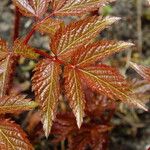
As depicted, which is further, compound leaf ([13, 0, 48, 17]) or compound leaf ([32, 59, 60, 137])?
compound leaf ([13, 0, 48, 17])

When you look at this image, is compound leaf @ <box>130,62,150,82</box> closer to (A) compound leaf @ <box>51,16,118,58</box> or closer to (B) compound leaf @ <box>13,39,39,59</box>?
(A) compound leaf @ <box>51,16,118,58</box>

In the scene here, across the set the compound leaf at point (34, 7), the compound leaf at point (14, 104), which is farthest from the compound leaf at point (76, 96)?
the compound leaf at point (34, 7)

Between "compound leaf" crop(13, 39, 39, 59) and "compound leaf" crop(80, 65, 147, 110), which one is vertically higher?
"compound leaf" crop(13, 39, 39, 59)

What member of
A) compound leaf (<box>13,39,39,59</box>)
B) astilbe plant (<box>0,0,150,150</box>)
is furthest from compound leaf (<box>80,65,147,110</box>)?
compound leaf (<box>13,39,39,59</box>)

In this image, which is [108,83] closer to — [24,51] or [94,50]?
[94,50]

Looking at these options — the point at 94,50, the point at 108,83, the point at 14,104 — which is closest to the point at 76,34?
the point at 94,50

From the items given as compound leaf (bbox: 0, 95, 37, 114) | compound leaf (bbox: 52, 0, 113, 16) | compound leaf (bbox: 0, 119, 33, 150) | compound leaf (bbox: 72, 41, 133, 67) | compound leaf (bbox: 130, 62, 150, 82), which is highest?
compound leaf (bbox: 52, 0, 113, 16)
